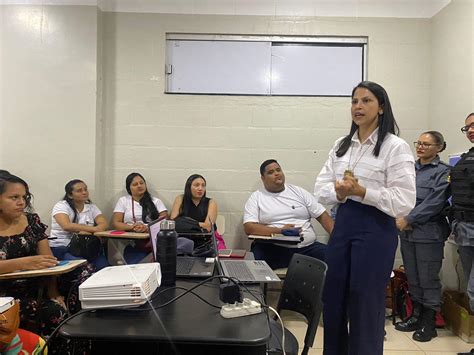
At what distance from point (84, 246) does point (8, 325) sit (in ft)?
5.72

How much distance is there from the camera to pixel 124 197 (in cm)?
397

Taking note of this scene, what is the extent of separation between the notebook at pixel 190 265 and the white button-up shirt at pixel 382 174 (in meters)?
0.71

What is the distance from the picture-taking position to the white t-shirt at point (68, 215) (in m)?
3.54

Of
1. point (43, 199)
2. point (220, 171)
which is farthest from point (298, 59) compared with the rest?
point (43, 199)

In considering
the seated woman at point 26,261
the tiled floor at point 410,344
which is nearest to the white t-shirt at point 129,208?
the seated woman at point 26,261

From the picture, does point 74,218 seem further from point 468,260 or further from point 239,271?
point 468,260

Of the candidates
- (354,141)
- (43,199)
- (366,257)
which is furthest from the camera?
(43,199)

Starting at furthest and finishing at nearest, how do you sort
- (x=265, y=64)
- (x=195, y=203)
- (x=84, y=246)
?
(x=265, y=64) < (x=195, y=203) < (x=84, y=246)

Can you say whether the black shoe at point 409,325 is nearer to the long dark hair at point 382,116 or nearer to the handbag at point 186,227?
the handbag at point 186,227

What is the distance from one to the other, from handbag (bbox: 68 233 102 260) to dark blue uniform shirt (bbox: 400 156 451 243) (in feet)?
8.70

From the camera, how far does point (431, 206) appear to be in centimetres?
297

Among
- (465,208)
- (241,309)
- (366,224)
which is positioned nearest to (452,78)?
(465,208)

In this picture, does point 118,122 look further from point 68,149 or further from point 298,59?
point 298,59

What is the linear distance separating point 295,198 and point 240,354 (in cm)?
256
